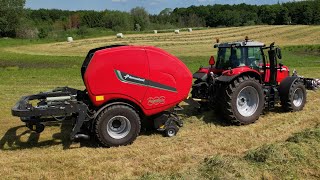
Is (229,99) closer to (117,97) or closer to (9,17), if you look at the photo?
(117,97)

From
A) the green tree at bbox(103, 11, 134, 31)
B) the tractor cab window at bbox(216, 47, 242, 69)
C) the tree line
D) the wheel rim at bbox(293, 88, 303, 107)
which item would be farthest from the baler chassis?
the green tree at bbox(103, 11, 134, 31)

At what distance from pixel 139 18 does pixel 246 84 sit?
280 ft

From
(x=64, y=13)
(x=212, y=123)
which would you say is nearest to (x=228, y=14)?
(x=64, y=13)

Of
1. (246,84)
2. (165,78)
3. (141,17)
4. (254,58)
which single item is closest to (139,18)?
(141,17)

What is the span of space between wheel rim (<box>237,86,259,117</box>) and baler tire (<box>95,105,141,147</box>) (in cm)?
260

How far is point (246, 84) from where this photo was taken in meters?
8.20

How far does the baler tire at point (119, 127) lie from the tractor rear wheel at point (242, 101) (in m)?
2.12

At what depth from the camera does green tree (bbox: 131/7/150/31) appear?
89812 mm

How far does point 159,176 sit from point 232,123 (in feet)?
11.0

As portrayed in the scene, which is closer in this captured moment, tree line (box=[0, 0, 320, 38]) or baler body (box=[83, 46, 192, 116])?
baler body (box=[83, 46, 192, 116])

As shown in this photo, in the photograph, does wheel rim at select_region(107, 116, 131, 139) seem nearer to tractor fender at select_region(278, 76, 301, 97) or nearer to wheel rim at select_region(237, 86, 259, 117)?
wheel rim at select_region(237, 86, 259, 117)

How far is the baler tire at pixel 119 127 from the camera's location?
265 inches

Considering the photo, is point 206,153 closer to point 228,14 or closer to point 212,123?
point 212,123

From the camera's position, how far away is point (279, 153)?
5.88 metres
